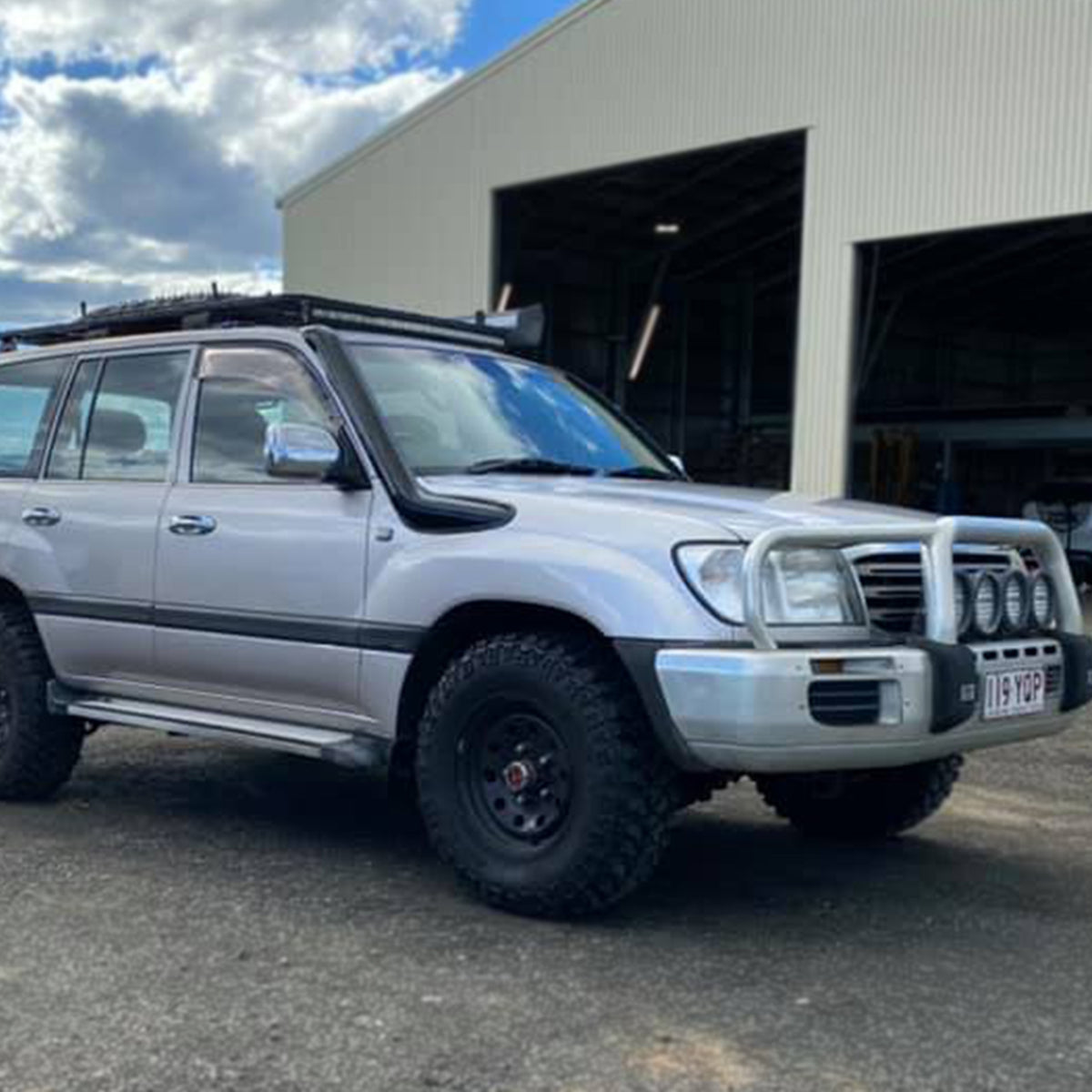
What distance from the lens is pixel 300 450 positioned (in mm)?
4469

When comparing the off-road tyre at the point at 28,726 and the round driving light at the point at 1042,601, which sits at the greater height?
the round driving light at the point at 1042,601

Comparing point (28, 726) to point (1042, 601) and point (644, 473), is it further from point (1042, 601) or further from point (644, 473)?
point (1042, 601)

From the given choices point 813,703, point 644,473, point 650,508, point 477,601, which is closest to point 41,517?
point 477,601

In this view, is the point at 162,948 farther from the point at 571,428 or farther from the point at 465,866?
the point at 571,428

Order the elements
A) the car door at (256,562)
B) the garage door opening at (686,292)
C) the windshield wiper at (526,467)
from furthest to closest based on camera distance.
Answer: the garage door opening at (686,292), the windshield wiper at (526,467), the car door at (256,562)

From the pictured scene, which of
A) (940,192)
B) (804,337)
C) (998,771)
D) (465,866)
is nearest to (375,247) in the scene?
(804,337)

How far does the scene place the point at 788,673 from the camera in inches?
144

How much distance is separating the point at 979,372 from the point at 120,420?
3925 centimetres

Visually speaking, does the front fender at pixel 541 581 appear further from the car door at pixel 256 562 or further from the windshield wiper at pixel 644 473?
the windshield wiper at pixel 644 473

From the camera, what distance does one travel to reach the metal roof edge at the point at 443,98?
19.3m

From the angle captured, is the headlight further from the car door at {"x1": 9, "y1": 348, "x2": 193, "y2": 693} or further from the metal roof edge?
the metal roof edge

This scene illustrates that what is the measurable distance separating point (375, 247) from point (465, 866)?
19949 millimetres

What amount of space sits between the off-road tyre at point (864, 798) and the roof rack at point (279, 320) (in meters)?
2.24

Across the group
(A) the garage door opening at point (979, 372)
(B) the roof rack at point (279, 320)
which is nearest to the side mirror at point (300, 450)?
(B) the roof rack at point (279, 320)
